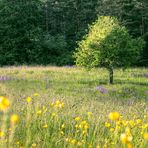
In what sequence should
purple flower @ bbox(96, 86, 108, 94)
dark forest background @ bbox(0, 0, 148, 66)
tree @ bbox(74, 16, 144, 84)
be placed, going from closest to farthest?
purple flower @ bbox(96, 86, 108, 94), tree @ bbox(74, 16, 144, 84), dark forest background @ bbox(0, 0, 148, 66)

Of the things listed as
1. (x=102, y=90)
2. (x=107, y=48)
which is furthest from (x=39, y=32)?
(x=102, y=90)

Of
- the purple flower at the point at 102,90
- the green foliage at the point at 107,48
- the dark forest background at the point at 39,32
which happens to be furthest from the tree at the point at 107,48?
the dark forest background at the point at 39,32

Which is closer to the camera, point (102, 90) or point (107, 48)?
point (102, 90)

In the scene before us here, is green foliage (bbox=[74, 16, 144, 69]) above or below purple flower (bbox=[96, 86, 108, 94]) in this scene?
above

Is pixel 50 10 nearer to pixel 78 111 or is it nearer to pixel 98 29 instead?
pixel 98 29

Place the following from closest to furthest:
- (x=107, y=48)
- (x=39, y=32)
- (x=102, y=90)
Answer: (x=102, y=90) < (x=107, y=48) < (x=39, y=32)

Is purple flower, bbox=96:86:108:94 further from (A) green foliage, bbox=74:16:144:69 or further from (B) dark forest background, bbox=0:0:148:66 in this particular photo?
(B) dark forest background, bbox=0:0:148:66

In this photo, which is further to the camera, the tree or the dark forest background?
the dark forest background

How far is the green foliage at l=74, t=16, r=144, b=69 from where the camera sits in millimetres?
23234

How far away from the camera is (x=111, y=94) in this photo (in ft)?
62.3

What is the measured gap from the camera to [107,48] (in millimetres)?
23312

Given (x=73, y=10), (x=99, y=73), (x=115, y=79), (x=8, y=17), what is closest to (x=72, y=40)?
(x=73, y=10)

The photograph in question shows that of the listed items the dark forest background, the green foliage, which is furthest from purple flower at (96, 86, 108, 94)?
the dark forest background

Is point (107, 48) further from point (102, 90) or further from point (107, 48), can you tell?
point (102, 90)
